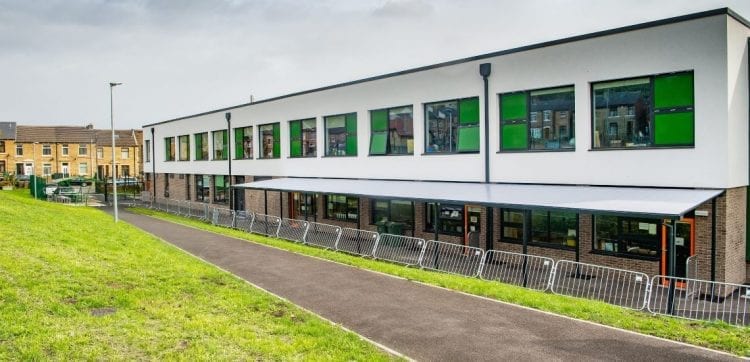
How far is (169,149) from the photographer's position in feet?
133

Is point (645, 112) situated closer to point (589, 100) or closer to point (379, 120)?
point (589, 100)

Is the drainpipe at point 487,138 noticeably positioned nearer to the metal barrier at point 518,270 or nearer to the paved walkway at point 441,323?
the metal barrier at point 518,270

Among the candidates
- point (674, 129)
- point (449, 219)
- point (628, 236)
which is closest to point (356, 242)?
point (449, 219)

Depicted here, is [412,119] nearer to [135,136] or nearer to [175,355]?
[175,355]

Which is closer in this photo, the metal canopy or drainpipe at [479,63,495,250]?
the metal canopy

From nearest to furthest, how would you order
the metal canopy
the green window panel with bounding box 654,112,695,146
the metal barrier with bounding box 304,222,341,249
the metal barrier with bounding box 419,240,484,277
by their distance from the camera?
the metal canopy → the green window panel with bounding box 654,112,695,146 → the metal barrier with bounding box 419,240,484,277 → the metal barrier with bounding box 304,222,341,249

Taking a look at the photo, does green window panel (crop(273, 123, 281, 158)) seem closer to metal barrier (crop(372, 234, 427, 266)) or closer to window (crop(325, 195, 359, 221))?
window (crop(325, 195, 359, 221))

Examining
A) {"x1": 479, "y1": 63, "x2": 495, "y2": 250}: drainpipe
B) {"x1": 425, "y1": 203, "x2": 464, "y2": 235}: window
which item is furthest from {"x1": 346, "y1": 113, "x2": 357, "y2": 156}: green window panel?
{"x1": 479, "y1": 63, "x2": 495, "y2": 250}: drainpipe

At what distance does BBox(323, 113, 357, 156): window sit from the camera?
22766 millimetres

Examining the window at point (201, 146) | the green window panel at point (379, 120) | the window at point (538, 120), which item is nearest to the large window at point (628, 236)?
the window at point (538, 120)

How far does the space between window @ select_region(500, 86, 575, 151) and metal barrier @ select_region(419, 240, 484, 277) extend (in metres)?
3.45

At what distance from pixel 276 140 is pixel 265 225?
5.99m

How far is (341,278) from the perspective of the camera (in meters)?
13.0

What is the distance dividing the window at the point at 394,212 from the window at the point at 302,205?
4363mm
